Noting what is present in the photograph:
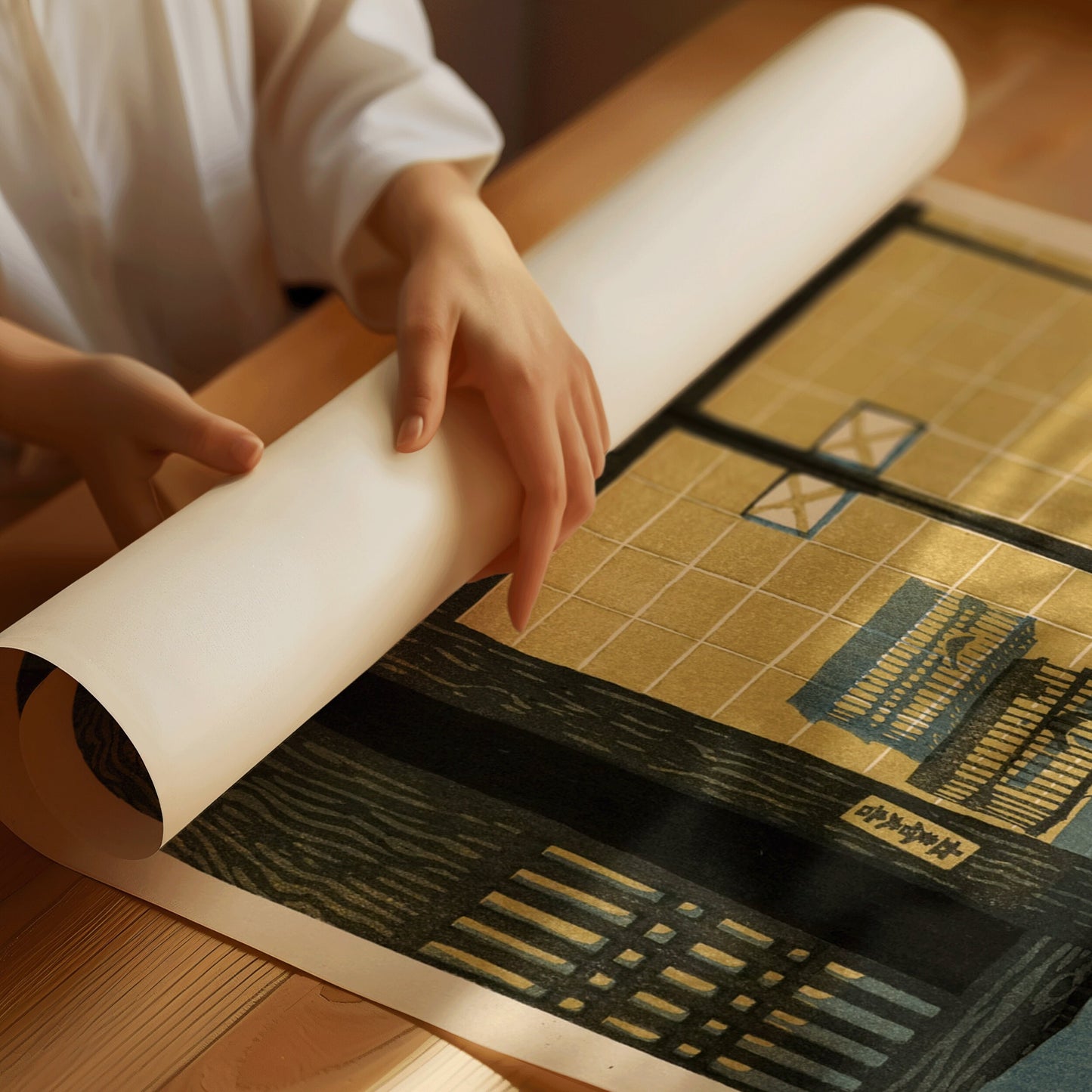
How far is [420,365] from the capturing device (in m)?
0.63

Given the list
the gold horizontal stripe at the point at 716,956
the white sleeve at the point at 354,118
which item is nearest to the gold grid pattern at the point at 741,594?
the gold horizontal stripe at the point at 716,956

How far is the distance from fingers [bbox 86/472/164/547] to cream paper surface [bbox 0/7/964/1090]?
9 centimetres

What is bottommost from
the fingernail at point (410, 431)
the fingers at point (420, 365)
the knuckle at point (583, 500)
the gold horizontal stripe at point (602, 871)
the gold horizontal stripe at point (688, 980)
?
the gold horizontal stripe at point (688, 980)

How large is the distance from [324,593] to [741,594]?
0.22 metres

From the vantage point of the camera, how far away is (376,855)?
0.58m

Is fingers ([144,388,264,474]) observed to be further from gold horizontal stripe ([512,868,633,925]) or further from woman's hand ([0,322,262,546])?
gold horizontal stripe ([512,868,633,925])

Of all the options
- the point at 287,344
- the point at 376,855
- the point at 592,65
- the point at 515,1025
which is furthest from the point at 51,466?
the point at 592,65

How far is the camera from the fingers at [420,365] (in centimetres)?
61

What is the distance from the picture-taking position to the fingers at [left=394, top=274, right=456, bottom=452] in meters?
0.61

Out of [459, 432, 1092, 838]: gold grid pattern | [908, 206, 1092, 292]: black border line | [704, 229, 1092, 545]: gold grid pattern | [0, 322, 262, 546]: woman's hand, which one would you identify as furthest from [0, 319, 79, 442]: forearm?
[908, 206, 1092, 292]: black border line

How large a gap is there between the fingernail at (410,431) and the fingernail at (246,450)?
0.06 m

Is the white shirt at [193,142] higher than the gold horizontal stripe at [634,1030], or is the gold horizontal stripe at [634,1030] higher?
Result: the white shirt at [193,142]

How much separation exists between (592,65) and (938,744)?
4.53 feet

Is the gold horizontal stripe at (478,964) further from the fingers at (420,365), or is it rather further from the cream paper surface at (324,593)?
the fingers at (420,365)
